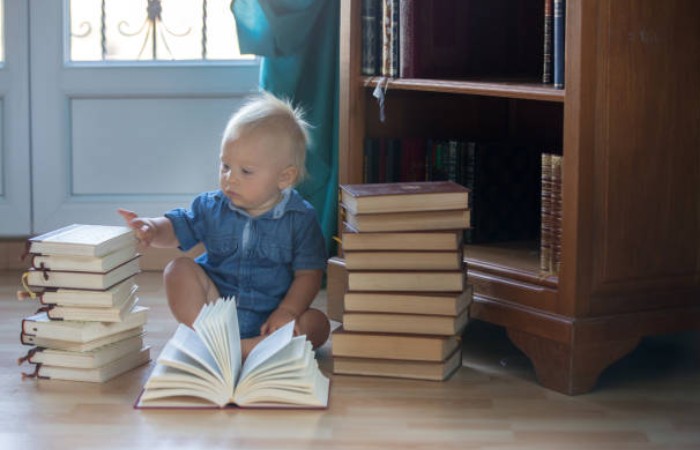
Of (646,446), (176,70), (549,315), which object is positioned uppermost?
(176,70)

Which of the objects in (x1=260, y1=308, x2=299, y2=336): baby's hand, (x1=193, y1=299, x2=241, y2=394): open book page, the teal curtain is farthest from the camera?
the teal curtain

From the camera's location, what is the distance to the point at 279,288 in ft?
7.49

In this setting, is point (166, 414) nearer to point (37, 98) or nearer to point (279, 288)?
point (279, 288)

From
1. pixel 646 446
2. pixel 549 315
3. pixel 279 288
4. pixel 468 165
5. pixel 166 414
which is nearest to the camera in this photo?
pixel 646 446

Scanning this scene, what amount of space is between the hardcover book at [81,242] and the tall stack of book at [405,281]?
0.40 meters

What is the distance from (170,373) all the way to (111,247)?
0.28 m

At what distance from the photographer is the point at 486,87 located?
212cm

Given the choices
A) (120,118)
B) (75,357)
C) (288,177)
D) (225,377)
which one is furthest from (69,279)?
(120,118)

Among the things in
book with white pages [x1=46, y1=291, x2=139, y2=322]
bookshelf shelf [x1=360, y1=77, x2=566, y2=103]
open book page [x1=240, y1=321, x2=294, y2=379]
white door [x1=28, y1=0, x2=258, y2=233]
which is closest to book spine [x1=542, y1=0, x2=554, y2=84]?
bookshelf shelf [x1=360, y1=77, x2=566, y2=103]

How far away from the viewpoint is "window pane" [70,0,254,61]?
3107 millimetres

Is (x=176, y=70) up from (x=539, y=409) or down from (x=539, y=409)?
up

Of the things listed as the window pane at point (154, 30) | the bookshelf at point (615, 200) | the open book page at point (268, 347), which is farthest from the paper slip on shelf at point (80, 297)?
the window pane at point (154, 30)

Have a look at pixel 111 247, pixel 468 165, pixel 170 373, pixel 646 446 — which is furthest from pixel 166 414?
pixel 468 165

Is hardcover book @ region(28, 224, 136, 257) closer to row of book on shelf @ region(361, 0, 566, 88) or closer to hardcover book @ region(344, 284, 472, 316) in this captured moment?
hardcover book @ region(344, 284, 472, 316)
